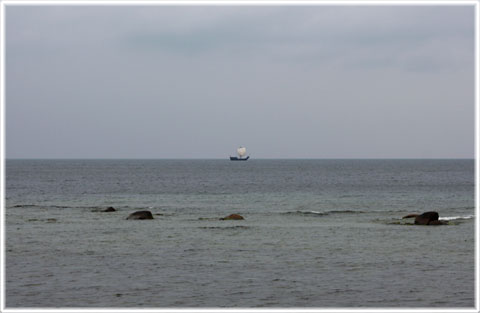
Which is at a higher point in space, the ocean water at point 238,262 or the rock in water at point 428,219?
the rock in water at point 428,219

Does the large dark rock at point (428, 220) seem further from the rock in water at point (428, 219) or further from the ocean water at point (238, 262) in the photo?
the ocean water at point (238, 262)

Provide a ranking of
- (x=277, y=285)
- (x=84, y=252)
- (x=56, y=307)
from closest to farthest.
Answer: (x=56, y=307) → (x=277, y=285) → (x=84, y=252)

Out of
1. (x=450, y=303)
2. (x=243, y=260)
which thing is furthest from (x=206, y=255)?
(x=450, y=303)

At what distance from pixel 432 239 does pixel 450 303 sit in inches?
556

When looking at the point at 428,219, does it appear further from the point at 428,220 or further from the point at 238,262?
the point at 238,262

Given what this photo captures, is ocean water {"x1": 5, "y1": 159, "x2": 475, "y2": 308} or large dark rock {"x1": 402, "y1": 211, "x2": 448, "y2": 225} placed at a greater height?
large dark rock {"x1": 402, "y1": 211, "x2": 448, "y2": 225}

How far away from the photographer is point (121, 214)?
4919cm

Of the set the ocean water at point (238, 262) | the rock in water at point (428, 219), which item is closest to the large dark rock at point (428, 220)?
the rock in water at point (428, 219)

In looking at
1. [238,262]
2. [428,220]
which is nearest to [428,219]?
[428,220]

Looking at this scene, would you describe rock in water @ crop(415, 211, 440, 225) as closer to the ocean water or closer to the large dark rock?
the large dark rock

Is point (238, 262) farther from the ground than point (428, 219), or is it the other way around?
point (428, 219)

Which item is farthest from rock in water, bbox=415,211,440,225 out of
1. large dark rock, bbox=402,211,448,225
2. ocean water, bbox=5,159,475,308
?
ocean water, bbox=5,159,475,308

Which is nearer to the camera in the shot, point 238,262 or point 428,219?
point 238,262

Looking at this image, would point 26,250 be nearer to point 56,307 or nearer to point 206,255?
point 206,255
